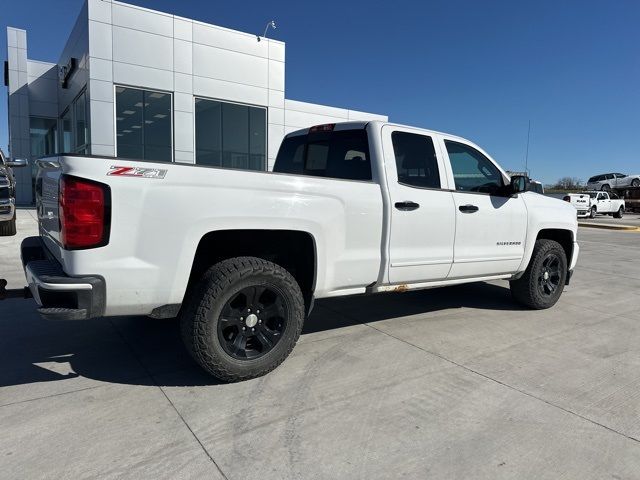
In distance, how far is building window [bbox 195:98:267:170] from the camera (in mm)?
21172

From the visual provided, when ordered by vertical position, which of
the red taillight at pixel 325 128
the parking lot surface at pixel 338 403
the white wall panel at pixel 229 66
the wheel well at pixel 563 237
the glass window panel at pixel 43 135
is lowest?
the parking lot surface at pixel 338 403

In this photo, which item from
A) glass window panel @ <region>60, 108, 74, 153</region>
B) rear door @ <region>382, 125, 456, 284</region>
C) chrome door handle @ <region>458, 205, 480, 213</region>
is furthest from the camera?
glass window panel @ <region>60, 108, 74, 153</region>

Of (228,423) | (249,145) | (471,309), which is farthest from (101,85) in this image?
(228,423)

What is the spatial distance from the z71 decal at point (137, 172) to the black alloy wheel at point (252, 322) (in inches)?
38.1

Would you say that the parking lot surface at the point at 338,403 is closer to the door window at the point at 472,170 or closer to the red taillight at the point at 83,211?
the red taillight at the point at 83,211

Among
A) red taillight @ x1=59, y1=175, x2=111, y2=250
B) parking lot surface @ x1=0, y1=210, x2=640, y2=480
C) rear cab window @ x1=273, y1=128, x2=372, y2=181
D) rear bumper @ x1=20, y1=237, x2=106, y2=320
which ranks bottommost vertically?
parking lot surface @ x1=0, y1=210, x2=640, y2=480

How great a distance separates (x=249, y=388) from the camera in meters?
3.39

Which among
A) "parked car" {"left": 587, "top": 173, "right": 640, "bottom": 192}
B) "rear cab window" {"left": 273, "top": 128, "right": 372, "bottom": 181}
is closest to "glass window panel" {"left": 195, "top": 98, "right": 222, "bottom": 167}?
"rear cab window" {"left": 273, "top": 128, "right": 372, "bottom": 181}

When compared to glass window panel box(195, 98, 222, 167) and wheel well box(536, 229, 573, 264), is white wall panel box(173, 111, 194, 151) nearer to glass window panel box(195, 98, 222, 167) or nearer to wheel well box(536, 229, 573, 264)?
glass window panel box(195, 98, 222, 167)

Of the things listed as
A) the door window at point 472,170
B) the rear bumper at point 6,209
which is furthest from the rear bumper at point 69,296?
the rear bumper at point 6,209

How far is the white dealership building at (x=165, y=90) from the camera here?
60.5 feet

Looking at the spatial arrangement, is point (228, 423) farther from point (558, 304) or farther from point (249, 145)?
point (249, 145)

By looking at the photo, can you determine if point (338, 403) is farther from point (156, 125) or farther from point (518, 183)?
point (156, 125)

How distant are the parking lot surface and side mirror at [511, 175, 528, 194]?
144 cm
